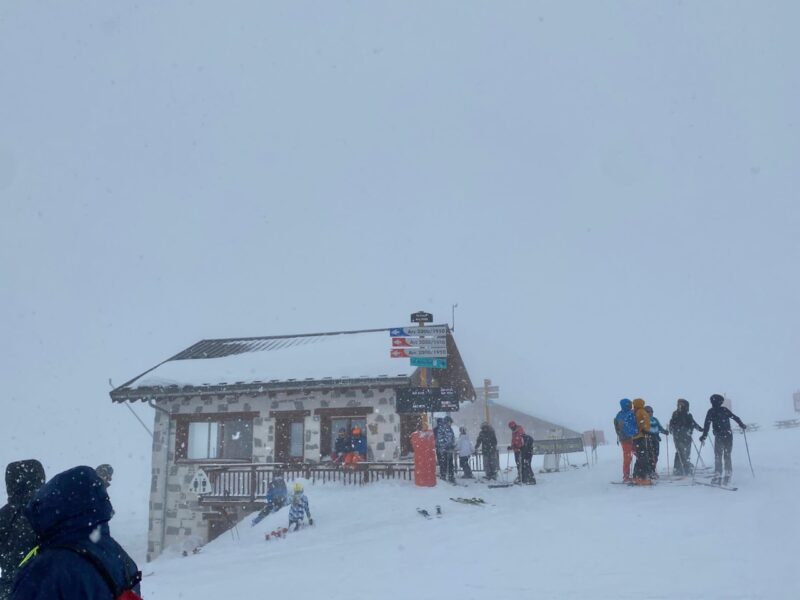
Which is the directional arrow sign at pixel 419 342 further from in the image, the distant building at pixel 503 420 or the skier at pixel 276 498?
the distant building at pixel 503 420

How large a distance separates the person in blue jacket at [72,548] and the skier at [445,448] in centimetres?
1372

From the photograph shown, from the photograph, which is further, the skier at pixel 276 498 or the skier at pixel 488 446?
the skier at pixel 488 446

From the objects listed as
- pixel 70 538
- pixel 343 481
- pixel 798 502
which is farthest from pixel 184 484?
pixel 70 538

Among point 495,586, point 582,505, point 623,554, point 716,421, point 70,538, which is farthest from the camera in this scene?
point 716,421

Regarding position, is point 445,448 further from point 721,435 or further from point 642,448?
point 721,435

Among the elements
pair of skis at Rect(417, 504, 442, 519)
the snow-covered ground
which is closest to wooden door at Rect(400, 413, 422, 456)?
the snow-covered ground

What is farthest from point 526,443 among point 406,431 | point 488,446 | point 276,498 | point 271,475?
point 271,475

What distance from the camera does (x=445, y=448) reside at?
15.9 metres

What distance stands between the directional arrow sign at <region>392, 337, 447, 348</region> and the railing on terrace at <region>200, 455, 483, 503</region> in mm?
2883

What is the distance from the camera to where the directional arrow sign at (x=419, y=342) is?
15531mm

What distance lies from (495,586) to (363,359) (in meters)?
12.9

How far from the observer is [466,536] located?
30.2 feet

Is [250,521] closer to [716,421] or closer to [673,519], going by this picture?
[673,519]

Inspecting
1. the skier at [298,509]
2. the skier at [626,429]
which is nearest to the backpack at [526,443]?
the skier at [626,429]
